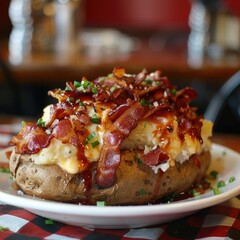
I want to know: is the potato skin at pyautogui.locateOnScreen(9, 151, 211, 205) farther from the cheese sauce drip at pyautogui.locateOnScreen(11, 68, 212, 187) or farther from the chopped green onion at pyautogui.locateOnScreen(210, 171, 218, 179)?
the chopped green onion at pyautogui.locateOnScreen(210, 171, 218, 179)

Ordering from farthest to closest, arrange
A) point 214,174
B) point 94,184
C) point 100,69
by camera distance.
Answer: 1. point 100,69
2. point 214,174
3. point 94,184

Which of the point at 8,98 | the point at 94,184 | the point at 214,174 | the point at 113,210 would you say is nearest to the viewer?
the point at 113,210

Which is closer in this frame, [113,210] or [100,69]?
[113,210]

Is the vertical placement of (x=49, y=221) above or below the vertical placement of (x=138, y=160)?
below

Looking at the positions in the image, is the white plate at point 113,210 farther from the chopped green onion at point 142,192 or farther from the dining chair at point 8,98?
the dining chair at point 8,98

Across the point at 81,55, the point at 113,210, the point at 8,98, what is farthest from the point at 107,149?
the point at 8,98

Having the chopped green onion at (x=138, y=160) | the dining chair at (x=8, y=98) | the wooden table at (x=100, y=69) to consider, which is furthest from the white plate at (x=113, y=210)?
the wooden table at (x=100, y=69)

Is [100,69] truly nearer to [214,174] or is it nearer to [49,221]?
[214,174]

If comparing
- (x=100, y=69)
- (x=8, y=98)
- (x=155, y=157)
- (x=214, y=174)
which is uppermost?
(x=155, y=157)
